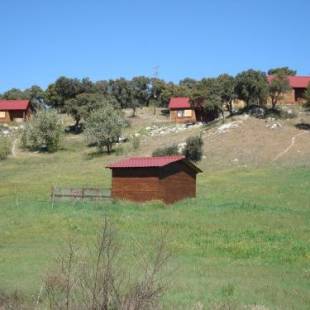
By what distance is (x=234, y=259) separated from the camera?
1916 cm

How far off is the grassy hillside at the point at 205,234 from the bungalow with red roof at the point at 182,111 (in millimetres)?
38128

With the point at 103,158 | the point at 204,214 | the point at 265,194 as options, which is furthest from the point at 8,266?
the point at 103,158

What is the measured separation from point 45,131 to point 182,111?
24396 millimetres

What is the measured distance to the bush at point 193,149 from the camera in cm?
6322

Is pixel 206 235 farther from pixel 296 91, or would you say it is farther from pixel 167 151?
pixel 296 91

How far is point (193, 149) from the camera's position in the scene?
63.1m

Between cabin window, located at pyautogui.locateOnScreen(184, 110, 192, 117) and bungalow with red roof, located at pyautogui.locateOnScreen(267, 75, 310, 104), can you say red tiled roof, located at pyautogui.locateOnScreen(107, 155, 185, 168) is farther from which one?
cabin window, located at pyautogui.locateOnScreen(184, 110, 192, 117)

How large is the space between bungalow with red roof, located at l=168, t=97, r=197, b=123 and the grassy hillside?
125 ft

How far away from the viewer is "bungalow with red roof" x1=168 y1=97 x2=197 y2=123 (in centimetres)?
9169

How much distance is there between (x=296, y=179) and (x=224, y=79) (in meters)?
34.8

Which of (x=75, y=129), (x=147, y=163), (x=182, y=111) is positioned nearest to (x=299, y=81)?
(x=182, y=111)

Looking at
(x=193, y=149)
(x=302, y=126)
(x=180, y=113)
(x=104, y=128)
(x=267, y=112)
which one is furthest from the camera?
(x=180, y=113)

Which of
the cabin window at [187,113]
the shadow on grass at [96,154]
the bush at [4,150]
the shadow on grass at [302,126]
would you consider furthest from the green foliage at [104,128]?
the shadow on grass at [302,126]

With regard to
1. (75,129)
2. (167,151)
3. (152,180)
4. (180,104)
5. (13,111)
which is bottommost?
(152,180)
